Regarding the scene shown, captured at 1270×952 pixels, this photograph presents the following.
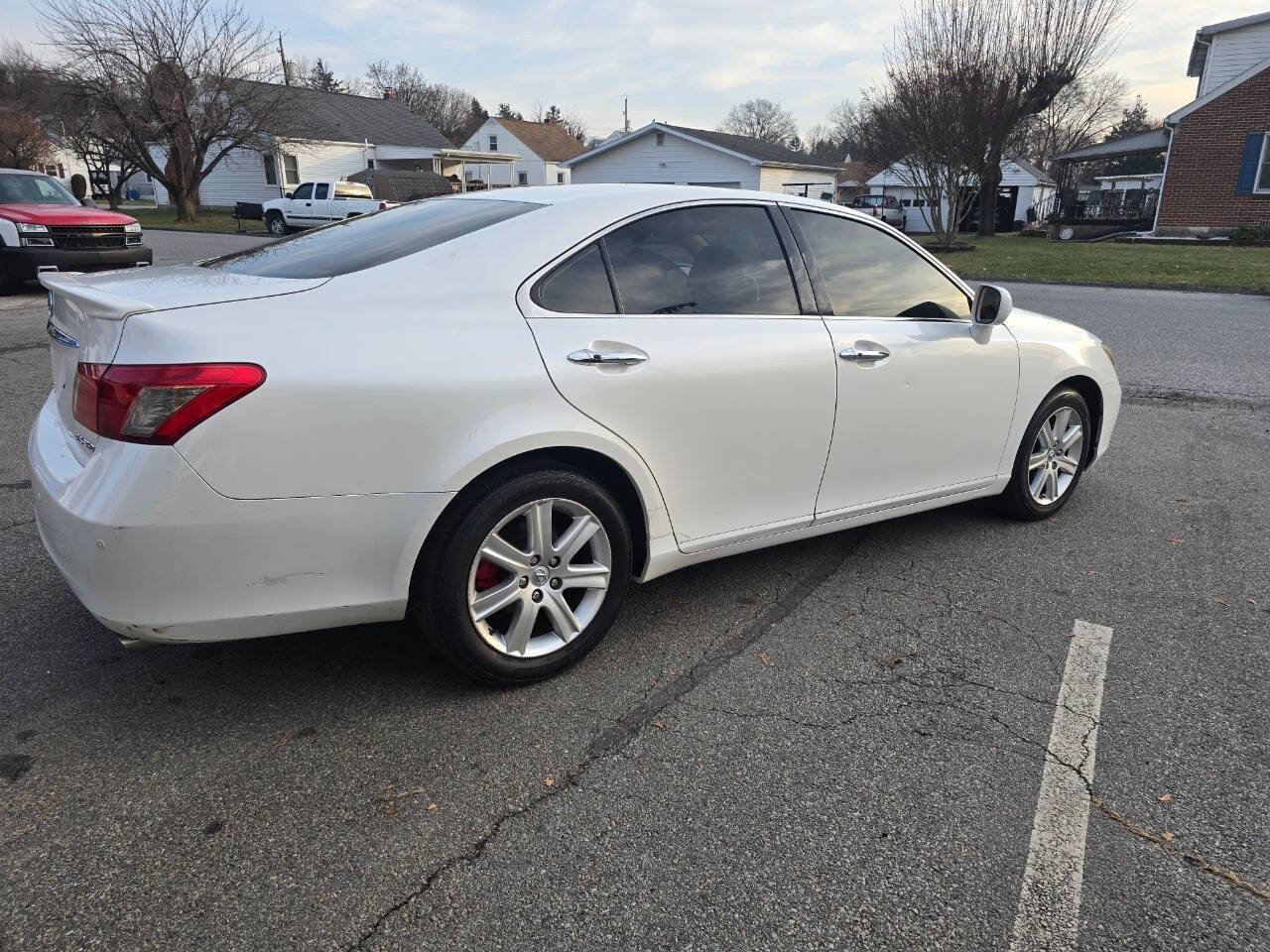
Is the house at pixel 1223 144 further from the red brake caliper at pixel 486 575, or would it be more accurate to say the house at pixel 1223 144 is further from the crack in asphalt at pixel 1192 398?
the red brake caliper at pixel 486 575

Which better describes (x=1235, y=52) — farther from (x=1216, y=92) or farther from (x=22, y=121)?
(x=22, y=121)

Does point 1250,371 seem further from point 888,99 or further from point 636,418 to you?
point 888,99

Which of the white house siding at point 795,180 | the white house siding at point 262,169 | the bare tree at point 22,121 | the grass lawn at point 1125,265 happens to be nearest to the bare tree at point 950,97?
the grass lawn at point 1125,265

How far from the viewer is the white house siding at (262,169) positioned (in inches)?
1690

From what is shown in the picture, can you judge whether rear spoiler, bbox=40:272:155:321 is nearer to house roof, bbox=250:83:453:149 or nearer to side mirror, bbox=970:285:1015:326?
side mirror, bbox=970:285:1015:326

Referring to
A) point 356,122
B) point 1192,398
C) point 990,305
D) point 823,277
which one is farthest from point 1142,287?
point 356,122

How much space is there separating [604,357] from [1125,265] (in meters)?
20.2

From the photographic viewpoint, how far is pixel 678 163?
39125 millimetres

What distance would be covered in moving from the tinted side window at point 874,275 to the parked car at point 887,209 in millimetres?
38837

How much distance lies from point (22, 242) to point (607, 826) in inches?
516

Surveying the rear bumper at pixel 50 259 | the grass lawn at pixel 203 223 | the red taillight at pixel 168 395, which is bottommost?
the rear bumper at pixel 50 259

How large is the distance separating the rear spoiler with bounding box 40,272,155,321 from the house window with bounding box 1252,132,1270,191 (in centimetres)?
3049

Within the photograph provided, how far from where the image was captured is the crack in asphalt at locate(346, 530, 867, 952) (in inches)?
84.1

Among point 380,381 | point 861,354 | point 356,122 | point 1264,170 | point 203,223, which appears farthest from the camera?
point 356,122
